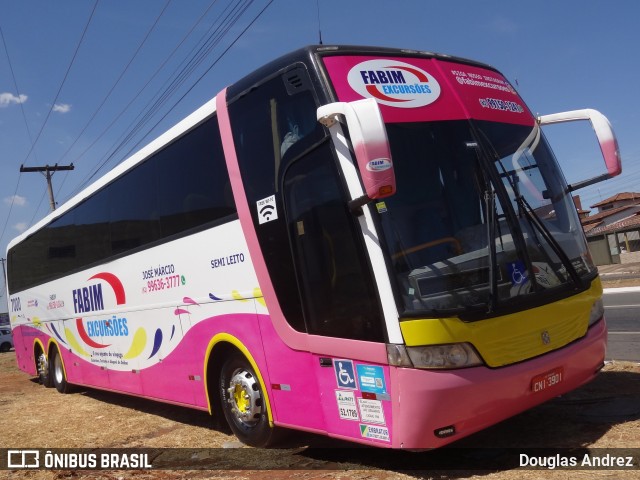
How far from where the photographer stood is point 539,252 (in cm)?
509

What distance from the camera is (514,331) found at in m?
4.75

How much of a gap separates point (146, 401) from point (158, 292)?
12.5 feet

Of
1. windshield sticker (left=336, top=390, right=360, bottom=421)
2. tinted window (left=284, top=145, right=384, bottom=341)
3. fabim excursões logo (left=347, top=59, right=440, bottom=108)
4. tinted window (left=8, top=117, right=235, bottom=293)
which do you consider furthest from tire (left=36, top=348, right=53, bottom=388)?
fabim excursões logo (left=347, top=59, right=440, bottom=108)

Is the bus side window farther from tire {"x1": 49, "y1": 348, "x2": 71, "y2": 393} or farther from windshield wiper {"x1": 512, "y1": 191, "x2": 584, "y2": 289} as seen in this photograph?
tire {"x1": 49, "y1": 348, "x2": 71, "y2": 393}

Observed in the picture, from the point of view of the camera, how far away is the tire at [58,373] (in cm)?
1315

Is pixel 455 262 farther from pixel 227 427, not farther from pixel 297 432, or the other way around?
pixel 227 427

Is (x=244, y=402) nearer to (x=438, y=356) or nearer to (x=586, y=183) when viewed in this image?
(x=438, y=356)

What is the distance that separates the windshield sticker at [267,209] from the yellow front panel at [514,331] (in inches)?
68.9

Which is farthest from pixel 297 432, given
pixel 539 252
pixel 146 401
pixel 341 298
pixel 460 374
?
pixel 146 401

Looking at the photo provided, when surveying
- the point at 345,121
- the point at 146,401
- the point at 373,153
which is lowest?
the point at 146,401

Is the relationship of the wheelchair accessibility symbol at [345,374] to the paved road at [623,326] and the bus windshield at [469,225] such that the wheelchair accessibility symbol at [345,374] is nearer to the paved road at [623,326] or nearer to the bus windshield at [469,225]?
the bus windshield at [469,225]

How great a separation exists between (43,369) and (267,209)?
1120 centimetres

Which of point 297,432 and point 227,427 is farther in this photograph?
point 227,427

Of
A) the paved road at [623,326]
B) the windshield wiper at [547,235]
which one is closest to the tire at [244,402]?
the windshield wiper at [547,235]
